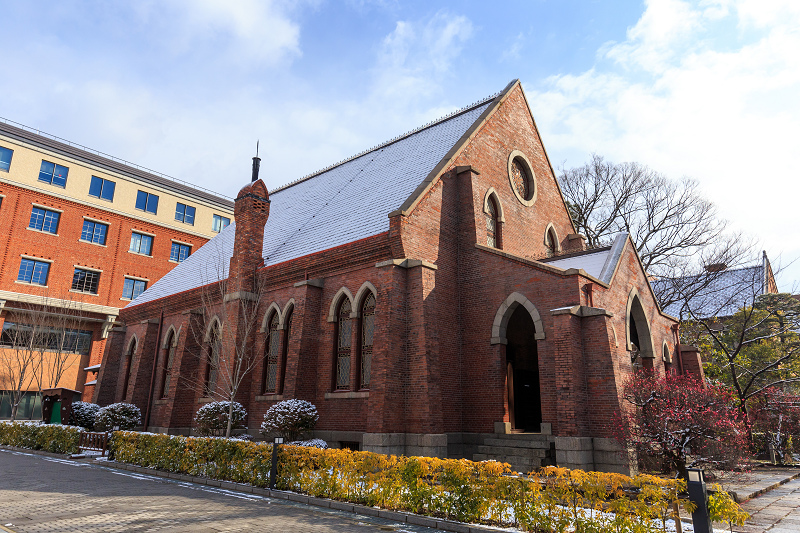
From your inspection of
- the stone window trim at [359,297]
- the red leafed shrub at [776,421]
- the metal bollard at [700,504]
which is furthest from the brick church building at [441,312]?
the metal bollard at [700,504]

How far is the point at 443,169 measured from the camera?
667 inches

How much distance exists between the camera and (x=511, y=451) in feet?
45.2

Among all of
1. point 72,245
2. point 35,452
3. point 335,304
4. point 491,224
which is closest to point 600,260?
point 491,224

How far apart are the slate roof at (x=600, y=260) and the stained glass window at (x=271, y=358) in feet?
34.5

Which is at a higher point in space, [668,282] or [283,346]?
[668,282]

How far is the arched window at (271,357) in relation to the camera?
18.9m

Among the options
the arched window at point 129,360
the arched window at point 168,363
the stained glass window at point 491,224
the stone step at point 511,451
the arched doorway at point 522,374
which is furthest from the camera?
the arched window at point 129,360

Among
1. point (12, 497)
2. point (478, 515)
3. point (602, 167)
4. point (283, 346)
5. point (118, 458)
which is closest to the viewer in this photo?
point (478, 515)

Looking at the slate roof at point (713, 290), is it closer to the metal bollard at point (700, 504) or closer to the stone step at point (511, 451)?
the stone step at point (511, 451)

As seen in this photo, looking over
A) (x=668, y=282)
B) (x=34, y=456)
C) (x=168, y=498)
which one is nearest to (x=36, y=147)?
(x=34, y=456)

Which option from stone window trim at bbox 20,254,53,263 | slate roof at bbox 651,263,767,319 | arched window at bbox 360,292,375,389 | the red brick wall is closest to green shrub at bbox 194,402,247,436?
the red brick wall

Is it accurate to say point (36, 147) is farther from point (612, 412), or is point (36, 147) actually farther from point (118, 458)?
point (612, 412)

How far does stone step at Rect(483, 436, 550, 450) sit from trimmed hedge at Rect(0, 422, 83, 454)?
14947 mm

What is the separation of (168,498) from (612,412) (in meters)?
10.0
